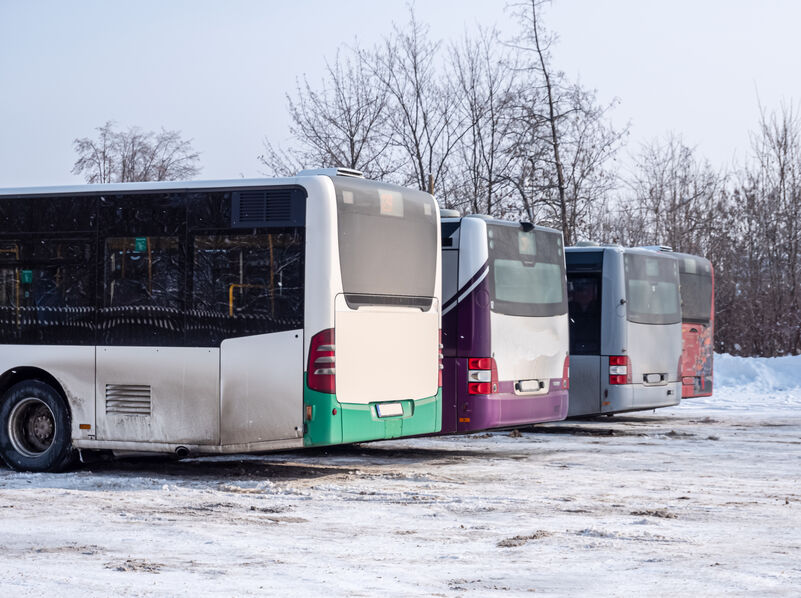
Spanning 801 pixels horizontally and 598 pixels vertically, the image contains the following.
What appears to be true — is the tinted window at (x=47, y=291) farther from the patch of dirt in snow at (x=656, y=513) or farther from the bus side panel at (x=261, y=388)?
the patch of dirt in snow at (x=656, y=513)

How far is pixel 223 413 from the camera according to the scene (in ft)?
39.1

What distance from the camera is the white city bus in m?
11.8

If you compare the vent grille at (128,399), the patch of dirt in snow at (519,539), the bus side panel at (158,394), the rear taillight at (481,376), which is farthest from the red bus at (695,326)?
the patch of dirt in snow at (519,539)

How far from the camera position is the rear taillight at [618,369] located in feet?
63.5

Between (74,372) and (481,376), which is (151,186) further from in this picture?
(481,376)

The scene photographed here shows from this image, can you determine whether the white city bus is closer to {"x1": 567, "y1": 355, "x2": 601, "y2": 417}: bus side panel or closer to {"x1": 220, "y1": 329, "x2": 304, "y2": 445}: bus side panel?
{"x1": 220, "y1": 329, "x2": 304, "y2": 445}: bus side panel

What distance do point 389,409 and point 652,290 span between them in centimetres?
913

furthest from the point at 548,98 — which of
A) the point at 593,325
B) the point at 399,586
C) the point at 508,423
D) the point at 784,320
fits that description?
the point at 399,586

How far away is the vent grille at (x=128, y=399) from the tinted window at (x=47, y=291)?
1.91ft

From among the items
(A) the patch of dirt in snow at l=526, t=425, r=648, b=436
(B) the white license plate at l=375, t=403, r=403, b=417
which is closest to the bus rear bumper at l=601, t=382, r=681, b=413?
(A) the patch of dirt in snow at l=526, t=425, r=648, b=436

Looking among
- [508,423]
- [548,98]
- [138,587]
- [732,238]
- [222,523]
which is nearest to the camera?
[138,587]

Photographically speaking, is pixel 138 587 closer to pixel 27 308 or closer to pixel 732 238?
pixel 27 308

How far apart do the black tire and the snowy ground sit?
24 centimetres

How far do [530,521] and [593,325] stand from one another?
10218mm
